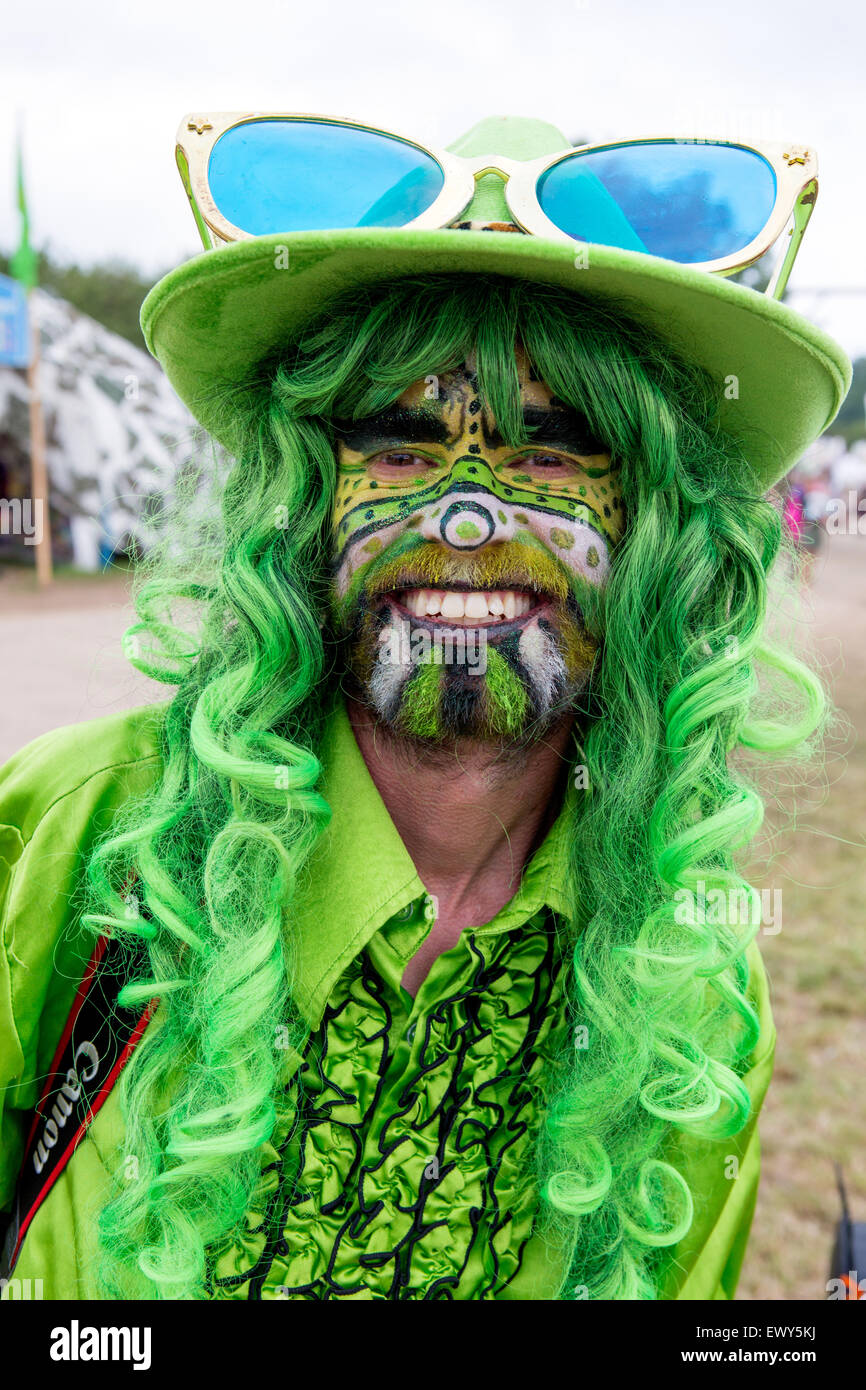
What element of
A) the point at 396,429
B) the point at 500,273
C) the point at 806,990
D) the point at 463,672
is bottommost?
the point at 806,990

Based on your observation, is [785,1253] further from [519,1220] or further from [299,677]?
[299,677]

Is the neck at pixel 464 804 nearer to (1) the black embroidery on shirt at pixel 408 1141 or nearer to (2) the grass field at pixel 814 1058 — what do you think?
(1) the black embroidery on shirt at pixel 408 1141

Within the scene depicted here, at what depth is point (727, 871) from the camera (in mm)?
1801

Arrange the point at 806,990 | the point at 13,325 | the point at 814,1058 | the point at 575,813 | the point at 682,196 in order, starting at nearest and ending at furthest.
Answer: the point at 682,196 → the point at 575,813 → the point at 814,1058 → the point at 806,990 → the point at 13,325

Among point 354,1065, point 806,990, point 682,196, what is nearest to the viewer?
point 354,1065

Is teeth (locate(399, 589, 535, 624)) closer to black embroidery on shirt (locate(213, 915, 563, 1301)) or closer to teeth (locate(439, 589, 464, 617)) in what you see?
teeth (locate(439, 589, 464, 617))

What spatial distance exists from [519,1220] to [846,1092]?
2475mm

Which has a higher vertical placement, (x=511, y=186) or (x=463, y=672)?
(x=511, y=186)

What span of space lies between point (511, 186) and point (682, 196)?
0.96 feet

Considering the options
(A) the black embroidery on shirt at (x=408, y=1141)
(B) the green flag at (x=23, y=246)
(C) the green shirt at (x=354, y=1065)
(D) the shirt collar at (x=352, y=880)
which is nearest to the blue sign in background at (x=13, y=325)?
(B) the green flag at (x=23, y=246)

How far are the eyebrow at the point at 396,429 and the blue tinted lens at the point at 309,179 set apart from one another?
29cm

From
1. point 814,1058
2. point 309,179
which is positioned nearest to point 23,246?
point 814,1058

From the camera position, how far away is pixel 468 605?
166 cm

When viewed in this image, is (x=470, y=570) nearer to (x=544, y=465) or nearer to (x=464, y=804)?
(x=544, y=465)
